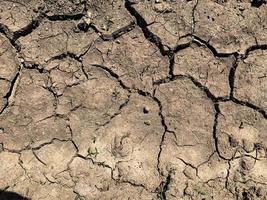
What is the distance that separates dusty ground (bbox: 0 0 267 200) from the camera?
14.7 feet

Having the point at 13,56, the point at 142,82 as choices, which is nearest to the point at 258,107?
the point at 142,82

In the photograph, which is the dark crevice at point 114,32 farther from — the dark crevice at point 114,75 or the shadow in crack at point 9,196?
the shadow in crack at point 9,196

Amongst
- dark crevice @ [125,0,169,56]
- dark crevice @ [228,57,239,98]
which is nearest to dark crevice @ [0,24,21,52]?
dark crevice @ [125,0,169,56]

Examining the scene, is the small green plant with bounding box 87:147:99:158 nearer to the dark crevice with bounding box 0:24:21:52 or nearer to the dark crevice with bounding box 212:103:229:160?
the dark crevice with bounding box 212:103:229:160

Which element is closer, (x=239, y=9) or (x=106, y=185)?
(x=106, y=185)

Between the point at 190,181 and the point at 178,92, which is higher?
the point at 178,92

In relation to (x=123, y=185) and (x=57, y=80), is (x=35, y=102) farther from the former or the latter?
(x=123, y=185)

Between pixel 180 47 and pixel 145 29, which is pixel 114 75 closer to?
pixel 145 29

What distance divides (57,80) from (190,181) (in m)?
1.30

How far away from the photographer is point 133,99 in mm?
4637

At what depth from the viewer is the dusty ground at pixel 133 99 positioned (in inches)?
176

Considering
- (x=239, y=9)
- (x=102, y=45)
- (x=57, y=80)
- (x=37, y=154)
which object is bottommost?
(x=37, y=154)

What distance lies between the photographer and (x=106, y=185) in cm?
448

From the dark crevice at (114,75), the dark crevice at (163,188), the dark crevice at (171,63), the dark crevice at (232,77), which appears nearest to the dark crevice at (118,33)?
the dark crevice at (114,75)
